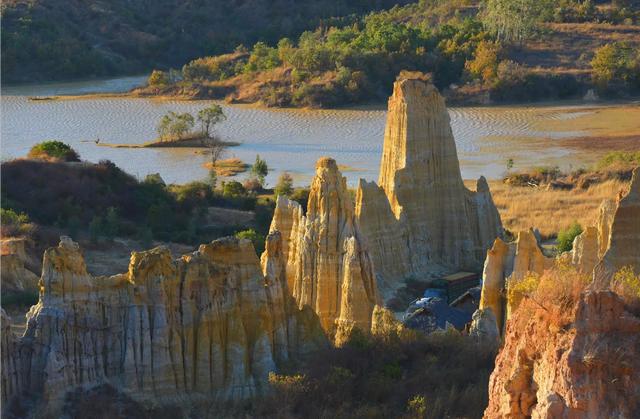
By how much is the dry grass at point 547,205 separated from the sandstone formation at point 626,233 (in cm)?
1510

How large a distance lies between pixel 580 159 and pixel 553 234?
1997 centimetres

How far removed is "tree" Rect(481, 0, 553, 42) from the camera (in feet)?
260

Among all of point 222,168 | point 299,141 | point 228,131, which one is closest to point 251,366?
point 222,168

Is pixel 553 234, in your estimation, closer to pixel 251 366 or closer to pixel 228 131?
pixel 251 366

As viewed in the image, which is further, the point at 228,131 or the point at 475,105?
the point at 475,105

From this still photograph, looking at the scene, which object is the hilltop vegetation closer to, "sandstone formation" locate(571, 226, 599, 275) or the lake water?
the lake water

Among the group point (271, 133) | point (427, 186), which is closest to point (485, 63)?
point (271, 133)

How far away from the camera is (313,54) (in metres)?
78.9

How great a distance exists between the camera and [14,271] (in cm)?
2803

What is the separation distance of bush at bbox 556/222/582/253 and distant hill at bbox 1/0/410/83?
55.1 m

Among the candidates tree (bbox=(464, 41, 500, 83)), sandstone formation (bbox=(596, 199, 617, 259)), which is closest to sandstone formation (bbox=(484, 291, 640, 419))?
sandstone formation (bbox=(596, 199, 617, 259))

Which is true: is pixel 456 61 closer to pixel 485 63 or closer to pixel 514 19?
pixel 485 63

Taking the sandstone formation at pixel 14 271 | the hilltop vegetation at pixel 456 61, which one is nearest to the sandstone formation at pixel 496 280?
the sandstone formation at pixel 14 271

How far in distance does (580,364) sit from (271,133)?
2136 inches
